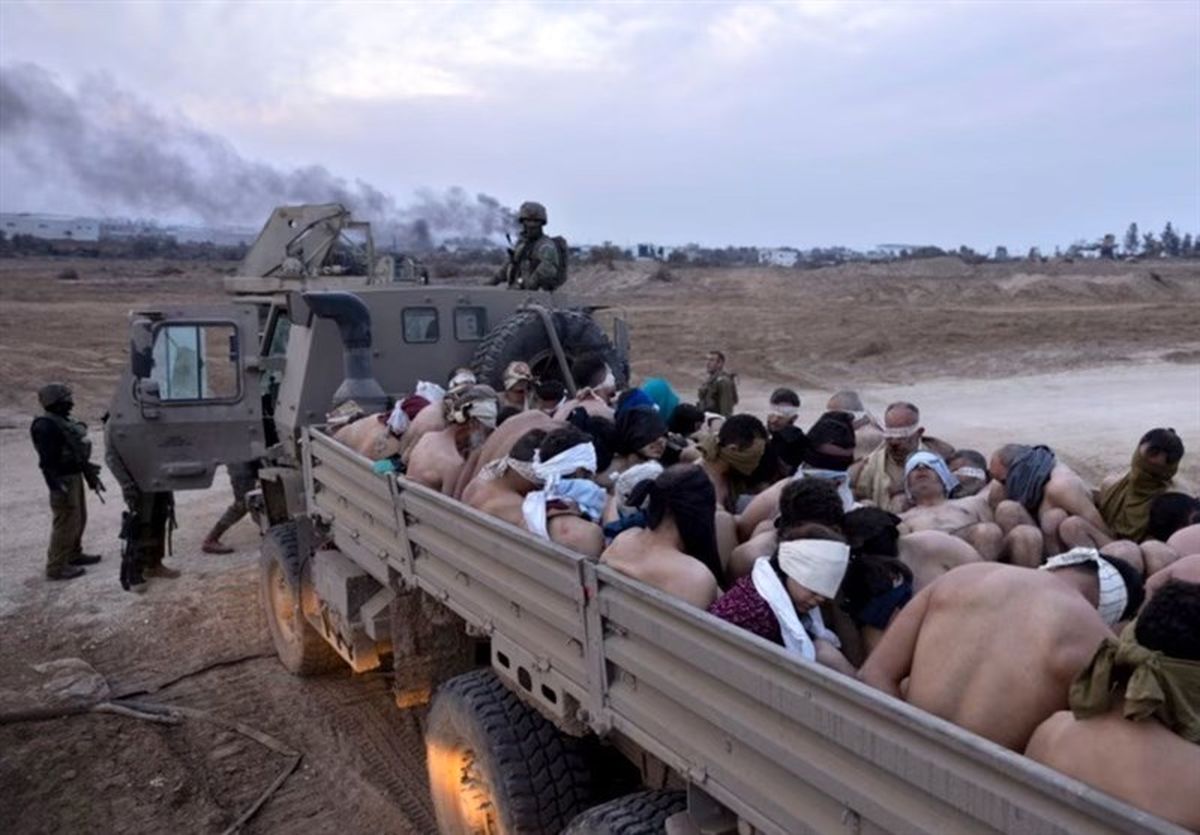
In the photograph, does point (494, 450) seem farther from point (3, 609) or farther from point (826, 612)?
point (3, 609)

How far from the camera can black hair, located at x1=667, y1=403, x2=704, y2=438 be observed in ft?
17.9

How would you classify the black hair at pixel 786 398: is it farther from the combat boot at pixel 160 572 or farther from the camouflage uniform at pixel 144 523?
the combat boot at pixel 160 572

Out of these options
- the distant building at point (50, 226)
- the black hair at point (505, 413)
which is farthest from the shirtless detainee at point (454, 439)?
the distant building at point (50, 226)

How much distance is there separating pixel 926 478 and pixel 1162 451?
2.73 feet

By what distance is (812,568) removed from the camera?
2705 mm

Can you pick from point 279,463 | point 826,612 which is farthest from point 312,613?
point 826,612

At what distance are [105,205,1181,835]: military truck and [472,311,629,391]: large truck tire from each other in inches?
0.7

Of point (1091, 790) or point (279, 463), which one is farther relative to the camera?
point (279, 463)

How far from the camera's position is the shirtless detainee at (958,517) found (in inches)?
139

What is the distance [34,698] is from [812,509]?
4.94 metres

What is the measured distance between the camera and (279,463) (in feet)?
23.1

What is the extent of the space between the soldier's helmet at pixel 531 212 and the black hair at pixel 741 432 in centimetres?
441

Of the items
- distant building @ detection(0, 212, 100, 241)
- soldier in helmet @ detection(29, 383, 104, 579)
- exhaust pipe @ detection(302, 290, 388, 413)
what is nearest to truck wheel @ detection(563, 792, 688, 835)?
exhaust pipe @ detection(302, 290, 388, 413)

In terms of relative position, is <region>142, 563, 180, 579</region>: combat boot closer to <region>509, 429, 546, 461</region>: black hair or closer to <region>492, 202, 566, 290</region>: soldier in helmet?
<region>492, 202, 566, 290</region>: soldier in helmet
